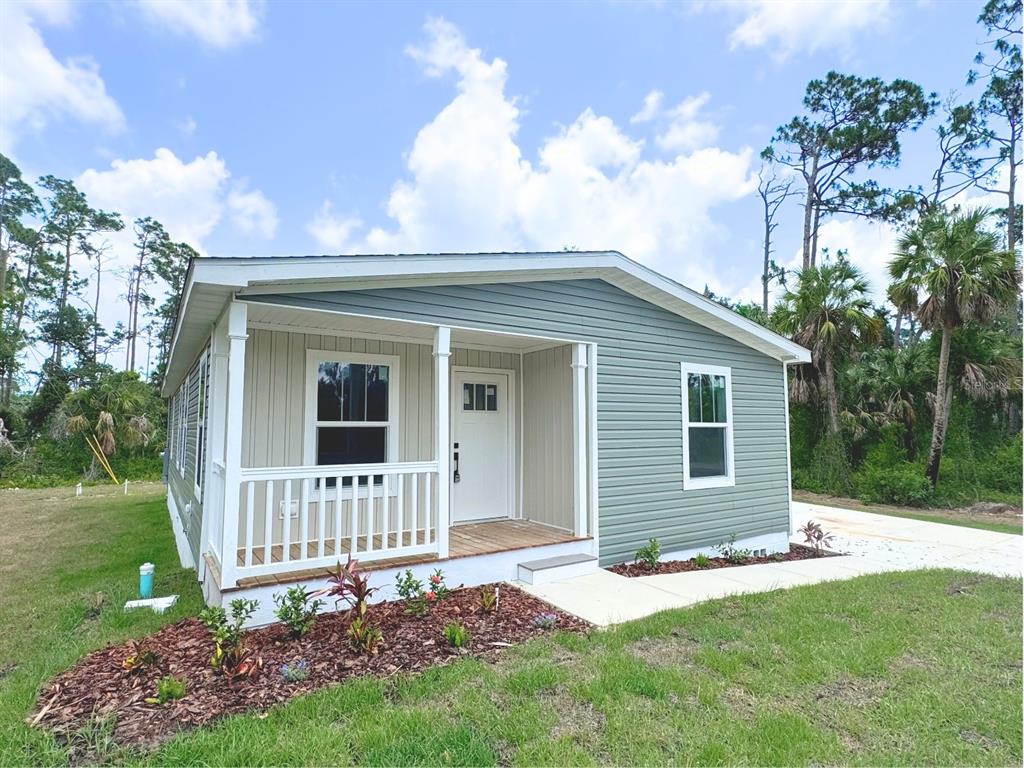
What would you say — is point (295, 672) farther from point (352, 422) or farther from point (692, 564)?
point (692, 564)

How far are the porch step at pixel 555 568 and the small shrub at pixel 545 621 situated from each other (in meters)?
0.98

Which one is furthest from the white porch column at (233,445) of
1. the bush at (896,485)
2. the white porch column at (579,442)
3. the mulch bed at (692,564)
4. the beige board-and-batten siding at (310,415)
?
the bush at (896,485)

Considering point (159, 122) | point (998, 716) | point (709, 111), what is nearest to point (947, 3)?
point (709, 111)

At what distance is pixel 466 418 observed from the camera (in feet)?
22.4

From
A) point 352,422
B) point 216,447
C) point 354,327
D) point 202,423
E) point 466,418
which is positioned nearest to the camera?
point 216,447

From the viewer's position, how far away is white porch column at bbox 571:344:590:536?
601 centimetres

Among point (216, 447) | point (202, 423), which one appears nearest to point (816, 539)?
point (216, 447)

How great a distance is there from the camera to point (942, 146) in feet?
64.2

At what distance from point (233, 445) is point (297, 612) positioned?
132cm

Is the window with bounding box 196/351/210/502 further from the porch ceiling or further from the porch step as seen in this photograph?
the porch step

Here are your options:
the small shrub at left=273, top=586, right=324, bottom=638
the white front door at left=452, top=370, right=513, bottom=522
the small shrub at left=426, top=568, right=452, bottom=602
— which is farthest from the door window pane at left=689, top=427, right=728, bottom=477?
the small shrub at left=273, top=586, right=324, bottom=638

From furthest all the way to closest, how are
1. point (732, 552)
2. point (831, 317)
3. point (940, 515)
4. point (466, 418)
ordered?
point (831, 317) < point (940, 515) < point (732, 552) < point (466, 418)

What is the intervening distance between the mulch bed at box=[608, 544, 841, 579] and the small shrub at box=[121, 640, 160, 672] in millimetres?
4171

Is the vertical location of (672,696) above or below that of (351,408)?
below
